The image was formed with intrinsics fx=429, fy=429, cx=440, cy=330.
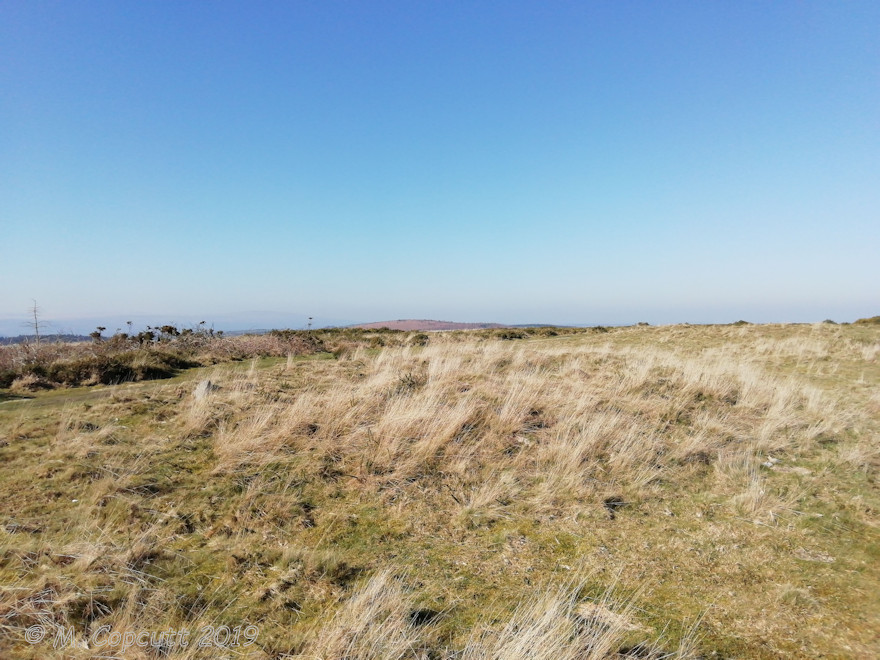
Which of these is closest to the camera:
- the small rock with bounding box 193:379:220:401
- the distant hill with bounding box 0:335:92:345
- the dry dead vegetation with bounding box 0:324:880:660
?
the dry dead vegetation with bounding box 0:324:880:660

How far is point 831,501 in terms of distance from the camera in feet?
17.2

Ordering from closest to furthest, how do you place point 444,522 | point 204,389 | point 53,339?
point 444,522 < point 204,389 < point 53,339

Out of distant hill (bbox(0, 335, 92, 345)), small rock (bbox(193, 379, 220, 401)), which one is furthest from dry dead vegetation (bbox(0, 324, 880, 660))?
distant hill (bbox(0, 335, 92, 345))

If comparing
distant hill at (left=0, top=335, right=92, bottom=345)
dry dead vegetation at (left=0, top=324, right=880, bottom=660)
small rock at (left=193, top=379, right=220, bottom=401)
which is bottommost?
dry dead vegetation at (left=0, top=324, right=880, bottom=660)

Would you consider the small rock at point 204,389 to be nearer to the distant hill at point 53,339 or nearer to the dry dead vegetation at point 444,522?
the dry dead vegetation at point 444,522

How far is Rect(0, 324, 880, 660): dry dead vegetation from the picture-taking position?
3.07 m

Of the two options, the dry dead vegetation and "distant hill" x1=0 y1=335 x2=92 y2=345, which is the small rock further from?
"distant hill" x1=0 y1=335 x2=92 y2=345

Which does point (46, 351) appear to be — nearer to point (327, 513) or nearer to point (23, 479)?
point (23, 479)

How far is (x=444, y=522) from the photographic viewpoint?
4.64m

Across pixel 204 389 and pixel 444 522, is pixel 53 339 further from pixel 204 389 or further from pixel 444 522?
pixel 444 522

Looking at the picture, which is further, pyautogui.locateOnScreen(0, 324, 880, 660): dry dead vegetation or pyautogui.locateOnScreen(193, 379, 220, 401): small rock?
pyautogui.locateOnScreen(193, 379, 220, 401): small rock

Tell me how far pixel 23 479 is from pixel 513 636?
18.8 ft

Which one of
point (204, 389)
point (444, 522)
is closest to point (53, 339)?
point (204, 389)

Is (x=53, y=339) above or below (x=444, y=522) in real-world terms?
above
